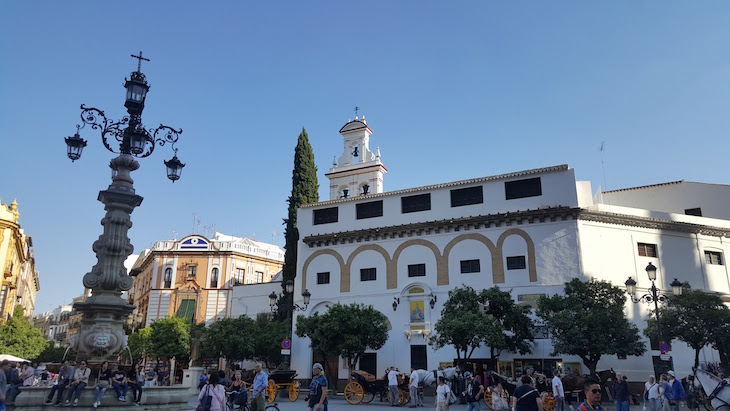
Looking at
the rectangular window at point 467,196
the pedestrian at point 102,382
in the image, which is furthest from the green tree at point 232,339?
the pedestrian at point 102,382

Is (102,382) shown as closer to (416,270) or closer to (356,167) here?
(416,270)

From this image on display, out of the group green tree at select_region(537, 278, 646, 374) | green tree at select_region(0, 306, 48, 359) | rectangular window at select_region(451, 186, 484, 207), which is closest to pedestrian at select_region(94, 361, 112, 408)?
green tree at select_region(537, 278, 646, 374)

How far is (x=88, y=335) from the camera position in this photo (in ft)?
47.0

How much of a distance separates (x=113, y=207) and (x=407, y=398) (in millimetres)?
13995

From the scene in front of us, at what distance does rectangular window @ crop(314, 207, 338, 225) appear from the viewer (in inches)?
1369

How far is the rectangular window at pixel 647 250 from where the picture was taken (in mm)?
28719

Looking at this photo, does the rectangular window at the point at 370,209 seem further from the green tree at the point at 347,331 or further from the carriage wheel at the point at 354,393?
the carriage wheel at the point at 354,393

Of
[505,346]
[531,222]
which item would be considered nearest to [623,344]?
[505,346]

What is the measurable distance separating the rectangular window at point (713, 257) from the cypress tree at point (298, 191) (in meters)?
24.7

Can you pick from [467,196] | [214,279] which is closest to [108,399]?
[467,196]

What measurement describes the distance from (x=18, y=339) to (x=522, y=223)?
3798 cm

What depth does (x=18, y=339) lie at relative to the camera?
4059cm

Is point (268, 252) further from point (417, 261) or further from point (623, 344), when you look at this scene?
point (623, 344)

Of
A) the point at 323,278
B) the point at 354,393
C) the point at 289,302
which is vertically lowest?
the point at 354,393
